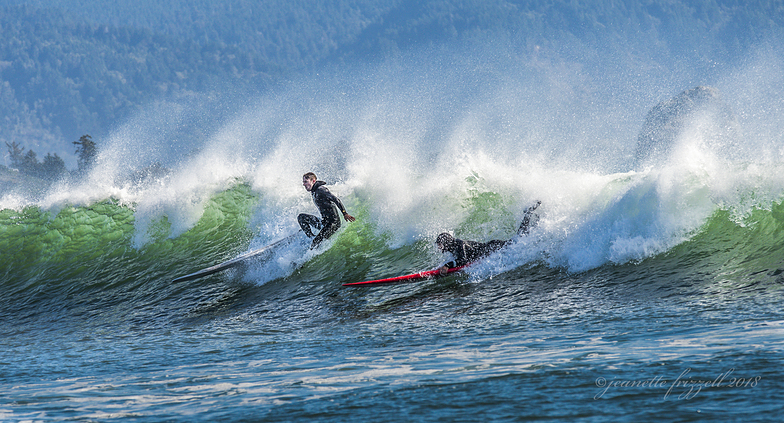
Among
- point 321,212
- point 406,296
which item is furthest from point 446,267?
point 321,212

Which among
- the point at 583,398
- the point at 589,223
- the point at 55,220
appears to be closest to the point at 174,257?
the point at 55,220

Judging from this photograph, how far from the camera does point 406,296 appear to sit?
990cm

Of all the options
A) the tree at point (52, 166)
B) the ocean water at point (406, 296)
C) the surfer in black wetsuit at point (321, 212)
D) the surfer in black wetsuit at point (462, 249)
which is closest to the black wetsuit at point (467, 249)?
the surfer in black wetsuit at point (462, 249)

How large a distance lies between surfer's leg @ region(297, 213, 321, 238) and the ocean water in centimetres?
27

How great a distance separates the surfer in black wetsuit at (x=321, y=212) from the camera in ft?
40.7

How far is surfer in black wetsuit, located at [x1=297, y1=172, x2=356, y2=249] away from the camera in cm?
1241

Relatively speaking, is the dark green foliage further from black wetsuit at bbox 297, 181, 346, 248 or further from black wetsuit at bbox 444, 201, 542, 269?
black wetsuit at bbox 444, 201, 542, 269

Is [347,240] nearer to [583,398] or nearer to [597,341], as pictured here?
[597,341]

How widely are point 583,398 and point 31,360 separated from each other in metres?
6.80

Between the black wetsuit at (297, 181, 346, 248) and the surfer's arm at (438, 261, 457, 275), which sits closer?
the surfer's arm at (438, 261, 457, 275)

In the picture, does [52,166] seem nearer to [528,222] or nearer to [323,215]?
[323,215]

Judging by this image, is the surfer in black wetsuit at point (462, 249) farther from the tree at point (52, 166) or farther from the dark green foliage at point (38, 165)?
the tree at point (52, 166)

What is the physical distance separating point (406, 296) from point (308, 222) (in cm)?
354

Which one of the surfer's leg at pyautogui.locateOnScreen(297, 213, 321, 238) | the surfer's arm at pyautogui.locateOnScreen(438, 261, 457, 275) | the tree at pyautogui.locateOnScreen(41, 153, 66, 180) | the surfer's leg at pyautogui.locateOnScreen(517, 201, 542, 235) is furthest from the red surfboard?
the tree at pyautogui.locateOnScreen(41, 153, 66, 180)
